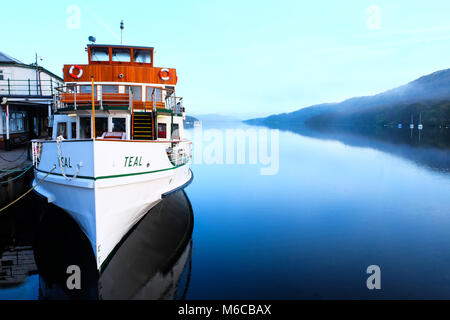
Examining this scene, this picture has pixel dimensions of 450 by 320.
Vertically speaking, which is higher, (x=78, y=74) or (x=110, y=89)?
(x=78, y=74)

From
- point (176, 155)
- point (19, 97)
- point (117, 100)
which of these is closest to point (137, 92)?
point (117, 100)

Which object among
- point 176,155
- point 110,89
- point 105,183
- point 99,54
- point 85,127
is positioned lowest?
point 105,183

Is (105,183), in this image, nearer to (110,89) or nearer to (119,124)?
(119,124)

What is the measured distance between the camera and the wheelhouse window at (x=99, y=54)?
16.5m

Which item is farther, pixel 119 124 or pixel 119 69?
pixel 119 69

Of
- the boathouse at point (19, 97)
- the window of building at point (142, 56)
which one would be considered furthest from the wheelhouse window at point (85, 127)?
the boathouse at point (19, 97)

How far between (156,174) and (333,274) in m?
7.71

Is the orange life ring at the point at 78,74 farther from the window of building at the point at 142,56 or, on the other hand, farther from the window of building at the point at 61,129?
the window of building at the point at 142,56

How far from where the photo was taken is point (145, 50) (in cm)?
1652

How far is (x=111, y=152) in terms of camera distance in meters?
9.66

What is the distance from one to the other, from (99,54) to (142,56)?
242cm

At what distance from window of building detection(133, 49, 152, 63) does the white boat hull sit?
24.1 feet
